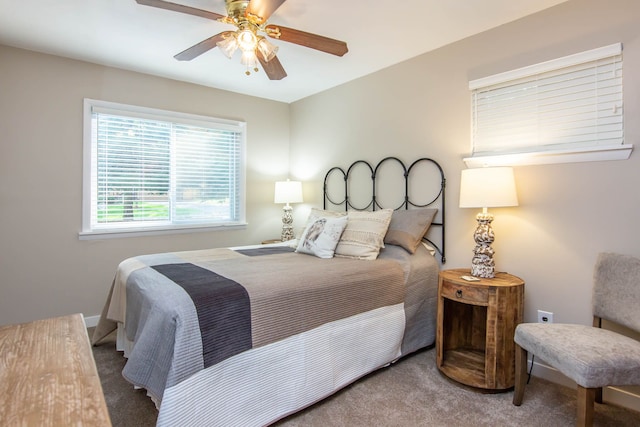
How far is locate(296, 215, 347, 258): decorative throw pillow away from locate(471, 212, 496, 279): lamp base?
3.37 ft

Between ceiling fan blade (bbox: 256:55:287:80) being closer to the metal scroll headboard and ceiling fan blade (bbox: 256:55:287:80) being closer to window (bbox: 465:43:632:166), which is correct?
the metal scroll headboard

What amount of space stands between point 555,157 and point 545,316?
107 centimetres

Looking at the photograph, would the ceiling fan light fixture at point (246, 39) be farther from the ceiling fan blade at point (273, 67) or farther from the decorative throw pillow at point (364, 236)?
the decorative throw pillow at point (364, 236)

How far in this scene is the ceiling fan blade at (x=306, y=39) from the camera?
2.06 meters

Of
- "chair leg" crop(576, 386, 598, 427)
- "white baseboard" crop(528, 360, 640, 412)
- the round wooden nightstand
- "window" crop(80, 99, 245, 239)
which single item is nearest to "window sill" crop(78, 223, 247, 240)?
"window" crop(80, 99, 245, 239)

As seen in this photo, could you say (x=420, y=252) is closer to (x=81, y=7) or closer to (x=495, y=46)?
(x=495, y=46)

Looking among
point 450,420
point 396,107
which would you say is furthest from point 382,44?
point 450,420

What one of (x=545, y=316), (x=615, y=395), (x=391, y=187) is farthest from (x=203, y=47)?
(x=615, y=395)

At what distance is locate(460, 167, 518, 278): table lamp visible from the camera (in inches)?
88.7

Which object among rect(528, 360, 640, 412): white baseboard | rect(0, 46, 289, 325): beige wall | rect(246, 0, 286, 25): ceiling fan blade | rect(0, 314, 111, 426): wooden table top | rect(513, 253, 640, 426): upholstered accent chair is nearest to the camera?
rect(0, 314, 111, 426): wooden table top

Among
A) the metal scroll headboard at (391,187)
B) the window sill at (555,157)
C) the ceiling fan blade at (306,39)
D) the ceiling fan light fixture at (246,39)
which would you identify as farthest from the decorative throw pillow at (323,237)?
the ceiling fan light fixture at (246,39)

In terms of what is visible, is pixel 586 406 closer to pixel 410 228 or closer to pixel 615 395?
pixel 615 395

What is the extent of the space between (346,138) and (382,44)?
1.14 metres

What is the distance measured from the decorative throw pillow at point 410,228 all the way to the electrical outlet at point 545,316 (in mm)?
941
